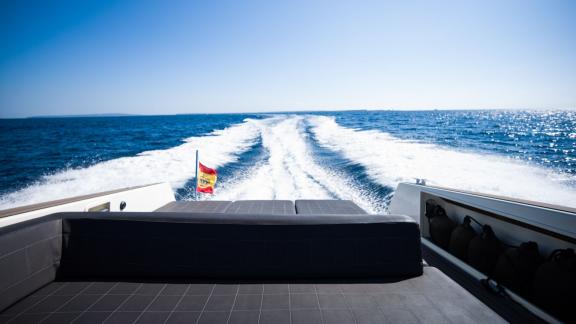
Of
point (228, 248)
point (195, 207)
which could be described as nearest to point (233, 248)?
point (228, 248)

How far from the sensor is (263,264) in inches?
70.0

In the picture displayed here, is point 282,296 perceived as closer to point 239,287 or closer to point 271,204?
point 239,287

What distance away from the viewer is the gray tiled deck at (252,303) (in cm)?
139

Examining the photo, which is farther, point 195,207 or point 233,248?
point 195,207

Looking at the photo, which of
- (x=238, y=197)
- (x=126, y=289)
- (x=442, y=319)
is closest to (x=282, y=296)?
(x=442, y=319)

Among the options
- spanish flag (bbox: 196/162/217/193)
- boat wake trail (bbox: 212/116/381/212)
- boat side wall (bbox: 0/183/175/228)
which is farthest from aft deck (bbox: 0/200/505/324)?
boat wake trail (bbox: 212/116/381/212)

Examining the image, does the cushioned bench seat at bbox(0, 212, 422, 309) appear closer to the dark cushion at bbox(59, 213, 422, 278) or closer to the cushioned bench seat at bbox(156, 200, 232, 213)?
the dark cushion at bbox(59, 213, 422, 278)

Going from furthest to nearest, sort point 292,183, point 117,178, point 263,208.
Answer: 1. point 117,178
2. point 292,183
3. point 263,208

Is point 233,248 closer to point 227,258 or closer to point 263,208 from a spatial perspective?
point 227,258

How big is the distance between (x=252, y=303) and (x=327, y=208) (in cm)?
164

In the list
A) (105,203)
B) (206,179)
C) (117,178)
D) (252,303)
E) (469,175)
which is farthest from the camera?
(117,178)

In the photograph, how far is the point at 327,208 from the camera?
3.00m

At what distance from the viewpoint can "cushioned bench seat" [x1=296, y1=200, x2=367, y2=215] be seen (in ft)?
9.30

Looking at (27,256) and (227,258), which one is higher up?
(27,256)
